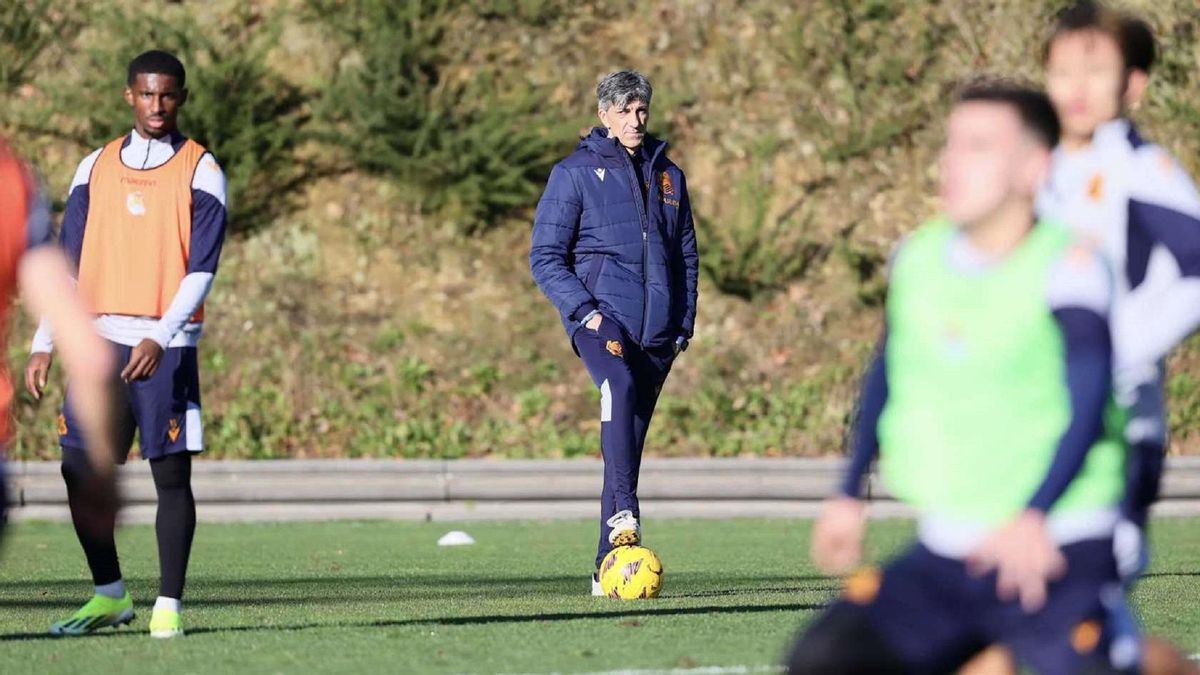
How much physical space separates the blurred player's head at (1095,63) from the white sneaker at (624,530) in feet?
14.3

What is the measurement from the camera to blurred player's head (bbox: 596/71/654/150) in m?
9.34

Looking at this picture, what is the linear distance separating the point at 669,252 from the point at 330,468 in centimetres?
610

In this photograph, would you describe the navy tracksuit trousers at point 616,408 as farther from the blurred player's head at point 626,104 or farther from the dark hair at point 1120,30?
the dark hair at point 1120,30

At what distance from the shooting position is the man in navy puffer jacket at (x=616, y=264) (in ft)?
30.9

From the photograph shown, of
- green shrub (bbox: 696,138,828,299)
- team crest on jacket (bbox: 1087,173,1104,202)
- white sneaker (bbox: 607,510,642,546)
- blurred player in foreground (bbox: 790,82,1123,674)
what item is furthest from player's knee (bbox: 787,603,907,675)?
green shrub (bbox: 696,138,828,299)

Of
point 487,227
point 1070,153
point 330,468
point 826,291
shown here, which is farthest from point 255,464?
point 1070,153

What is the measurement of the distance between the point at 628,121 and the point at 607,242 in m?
0.58

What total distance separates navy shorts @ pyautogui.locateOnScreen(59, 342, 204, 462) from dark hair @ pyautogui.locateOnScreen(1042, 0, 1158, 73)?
353cm

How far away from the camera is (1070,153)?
5.34m

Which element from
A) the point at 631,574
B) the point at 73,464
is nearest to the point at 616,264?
A: the point at 631,574

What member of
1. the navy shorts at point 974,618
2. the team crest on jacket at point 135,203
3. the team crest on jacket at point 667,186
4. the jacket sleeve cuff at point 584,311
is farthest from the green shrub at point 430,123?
the navy shorts at point 974,618

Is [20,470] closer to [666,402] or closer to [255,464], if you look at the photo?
[255,464]

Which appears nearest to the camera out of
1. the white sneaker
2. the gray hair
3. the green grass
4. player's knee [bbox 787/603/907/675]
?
player's knee [bbox 787/603/907/675]

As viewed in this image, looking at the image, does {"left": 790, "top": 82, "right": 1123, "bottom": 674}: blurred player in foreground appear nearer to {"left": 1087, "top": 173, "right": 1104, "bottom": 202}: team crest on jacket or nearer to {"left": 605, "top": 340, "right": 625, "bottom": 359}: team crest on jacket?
{"left": 1087, "top": 173, "right": 1104, "bottom": 202}: team crest on jacket
